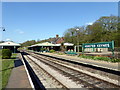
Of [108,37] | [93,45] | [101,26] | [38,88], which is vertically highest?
[101,26]

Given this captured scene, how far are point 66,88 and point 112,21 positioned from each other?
43.7 m

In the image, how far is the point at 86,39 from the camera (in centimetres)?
4912

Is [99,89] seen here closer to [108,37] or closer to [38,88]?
[38,88]

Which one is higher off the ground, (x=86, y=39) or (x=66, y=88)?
(x=86, y=39)

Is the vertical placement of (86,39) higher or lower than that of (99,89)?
higher

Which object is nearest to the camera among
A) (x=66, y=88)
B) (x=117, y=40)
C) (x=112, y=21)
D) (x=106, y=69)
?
(x=66, y=88)

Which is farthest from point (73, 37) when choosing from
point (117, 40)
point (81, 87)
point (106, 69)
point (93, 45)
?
point (81, 87)

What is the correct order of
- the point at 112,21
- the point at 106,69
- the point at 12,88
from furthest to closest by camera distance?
the point at 112,21 → the point at 106,69 → the point at 12,88

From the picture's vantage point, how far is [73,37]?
59.2 m

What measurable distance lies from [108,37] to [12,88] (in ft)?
133

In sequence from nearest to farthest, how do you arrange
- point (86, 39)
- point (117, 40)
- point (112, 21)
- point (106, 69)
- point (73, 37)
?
point (106, 69) → point (117, 40) → point (112, 21) → point (86, 39) → point (73, 37)

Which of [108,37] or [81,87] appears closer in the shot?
[81,87]

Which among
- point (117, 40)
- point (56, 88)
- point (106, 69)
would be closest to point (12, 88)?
point (56, 88)

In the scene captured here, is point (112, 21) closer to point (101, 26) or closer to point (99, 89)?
point (101, 26)
